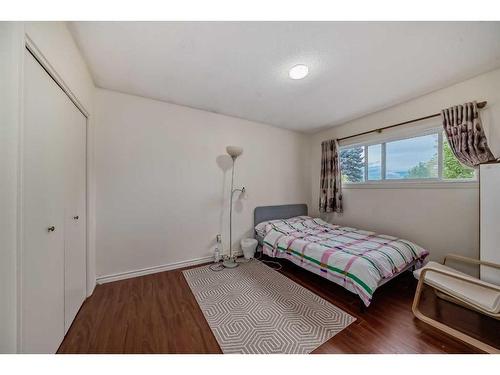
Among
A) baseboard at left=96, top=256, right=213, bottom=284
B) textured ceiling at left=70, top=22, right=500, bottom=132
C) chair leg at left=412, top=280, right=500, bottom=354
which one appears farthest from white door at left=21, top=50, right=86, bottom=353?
chair leg at left=412, top=280, right=500, bottom=354

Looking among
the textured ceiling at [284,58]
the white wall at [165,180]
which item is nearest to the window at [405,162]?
the textured ceiling at [284,58]

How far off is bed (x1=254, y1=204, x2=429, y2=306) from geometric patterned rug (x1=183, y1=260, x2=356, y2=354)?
0.28 metres

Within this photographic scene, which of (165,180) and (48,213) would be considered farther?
(165,180)

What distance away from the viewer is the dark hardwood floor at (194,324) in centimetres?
126

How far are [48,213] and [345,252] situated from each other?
99.3 inches

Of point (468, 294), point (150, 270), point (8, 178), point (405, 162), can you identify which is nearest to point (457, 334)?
point (468, 294)

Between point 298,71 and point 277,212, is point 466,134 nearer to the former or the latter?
point 298,71

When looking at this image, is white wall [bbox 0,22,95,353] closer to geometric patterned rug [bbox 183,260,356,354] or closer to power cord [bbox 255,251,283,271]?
geometric patterned rug [bbox 183,260,356,354]

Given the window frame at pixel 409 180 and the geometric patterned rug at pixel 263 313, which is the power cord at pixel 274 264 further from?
the window frame at pixel 409 180

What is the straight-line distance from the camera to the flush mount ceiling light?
177 centimetres

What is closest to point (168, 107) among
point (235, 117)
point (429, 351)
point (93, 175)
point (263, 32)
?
point (235, 117)

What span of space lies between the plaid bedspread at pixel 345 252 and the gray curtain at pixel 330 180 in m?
0.52

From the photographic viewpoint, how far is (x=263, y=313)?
1.62 metres
